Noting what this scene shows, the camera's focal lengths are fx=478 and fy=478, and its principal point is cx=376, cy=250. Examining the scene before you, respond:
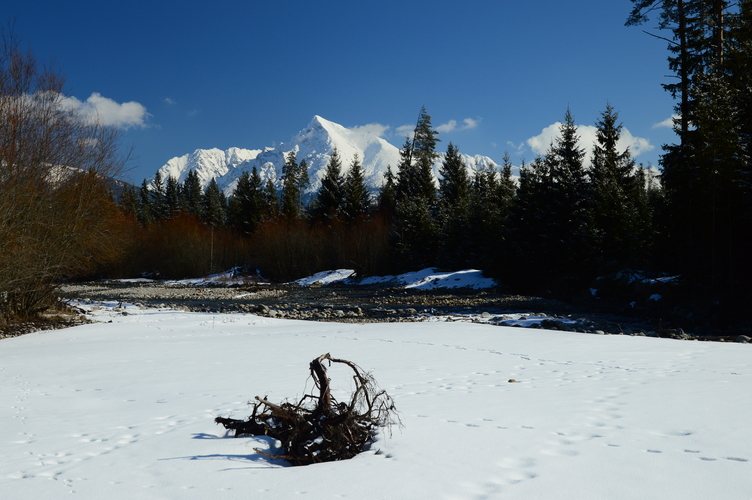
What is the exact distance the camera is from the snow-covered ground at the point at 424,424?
271cm

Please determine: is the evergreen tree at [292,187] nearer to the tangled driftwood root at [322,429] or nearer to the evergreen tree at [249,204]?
the evergreen tree at [249,204]

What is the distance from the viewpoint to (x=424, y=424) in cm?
377

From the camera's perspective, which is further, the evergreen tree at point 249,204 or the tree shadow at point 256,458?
the evergreen tree at point 249,204

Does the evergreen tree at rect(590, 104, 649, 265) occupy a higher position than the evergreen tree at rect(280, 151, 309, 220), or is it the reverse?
the evergreen tree at rect(280, 151, 309, 220)

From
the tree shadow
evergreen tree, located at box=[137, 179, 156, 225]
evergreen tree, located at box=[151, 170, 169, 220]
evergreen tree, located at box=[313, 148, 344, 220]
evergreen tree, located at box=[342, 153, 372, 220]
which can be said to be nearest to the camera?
the tree shadow

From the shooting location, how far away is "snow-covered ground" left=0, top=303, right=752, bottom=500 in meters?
2.71

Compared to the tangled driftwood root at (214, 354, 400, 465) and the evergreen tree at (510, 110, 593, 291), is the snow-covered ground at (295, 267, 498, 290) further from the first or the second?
the tangled driftwood root at (214, 354, 400, 465)

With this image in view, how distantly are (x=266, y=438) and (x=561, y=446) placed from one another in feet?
7.00

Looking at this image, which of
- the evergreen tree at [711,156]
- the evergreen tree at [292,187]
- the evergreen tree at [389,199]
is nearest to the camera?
the evergreen tree at [711,156]

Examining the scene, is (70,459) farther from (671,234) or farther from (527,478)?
(671,234)

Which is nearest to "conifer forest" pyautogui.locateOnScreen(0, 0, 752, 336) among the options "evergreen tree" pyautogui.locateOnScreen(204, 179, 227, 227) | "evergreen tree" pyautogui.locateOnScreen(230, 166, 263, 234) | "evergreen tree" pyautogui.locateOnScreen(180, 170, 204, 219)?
"evergreen tree" pyautogui.locateOnScreen(230, 166, 263, 234)

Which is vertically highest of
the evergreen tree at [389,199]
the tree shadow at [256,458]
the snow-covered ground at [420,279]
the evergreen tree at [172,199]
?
the evergreen tree at [172,199]

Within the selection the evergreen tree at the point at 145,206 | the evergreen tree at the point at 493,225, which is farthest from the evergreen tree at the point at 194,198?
the evergreen tree at the point at 493,225

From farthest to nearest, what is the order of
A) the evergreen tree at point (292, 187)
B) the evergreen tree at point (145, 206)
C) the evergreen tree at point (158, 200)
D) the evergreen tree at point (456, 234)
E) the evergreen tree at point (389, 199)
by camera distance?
the evergreen tree at point (158, 200) < the evergreen tree at point (145, 206) < the evergreen tree at point (292, 187) < the evergreen tree at point (389, 199) < the evergreen tree at point (456, 234)
